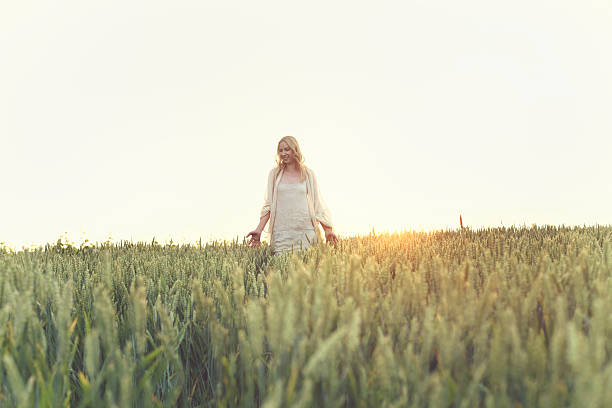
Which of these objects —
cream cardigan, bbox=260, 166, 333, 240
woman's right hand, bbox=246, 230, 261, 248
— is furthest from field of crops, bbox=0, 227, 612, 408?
cream cardigan, bbox=260, 166, 333, 240

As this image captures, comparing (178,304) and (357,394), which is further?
(178,304)

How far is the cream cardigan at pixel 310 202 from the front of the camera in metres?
6.88

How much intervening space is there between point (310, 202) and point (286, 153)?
0.80m

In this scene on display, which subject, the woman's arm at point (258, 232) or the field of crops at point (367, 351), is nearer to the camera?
the field of crops at point (367, 351)

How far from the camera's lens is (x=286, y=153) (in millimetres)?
6781

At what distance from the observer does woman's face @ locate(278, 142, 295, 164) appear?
680 cm

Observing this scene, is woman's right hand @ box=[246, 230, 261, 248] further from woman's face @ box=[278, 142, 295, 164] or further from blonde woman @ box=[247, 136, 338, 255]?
woman's face @ box=[278, 142, 295, 164]

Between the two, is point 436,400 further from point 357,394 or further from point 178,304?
point 178,304

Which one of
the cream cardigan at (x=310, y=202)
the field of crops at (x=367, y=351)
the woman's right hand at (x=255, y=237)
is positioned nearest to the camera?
the field of crops at (x=367, y=351)

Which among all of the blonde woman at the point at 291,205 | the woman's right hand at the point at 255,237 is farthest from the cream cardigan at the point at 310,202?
the woman's right hand at the point at 255,237

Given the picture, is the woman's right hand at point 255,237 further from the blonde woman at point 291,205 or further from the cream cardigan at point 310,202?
the cream cardigan at point 310,202

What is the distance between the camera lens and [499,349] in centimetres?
109

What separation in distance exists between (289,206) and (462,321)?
5.55 m

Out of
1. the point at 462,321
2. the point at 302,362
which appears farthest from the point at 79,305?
the point at 462,321
